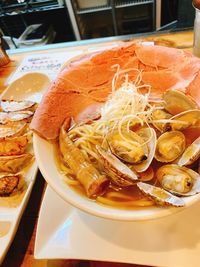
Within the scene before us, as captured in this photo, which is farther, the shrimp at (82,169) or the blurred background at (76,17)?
the blurred background at (76,17)

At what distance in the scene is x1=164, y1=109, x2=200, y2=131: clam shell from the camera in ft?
1.89

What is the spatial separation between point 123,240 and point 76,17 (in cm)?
244

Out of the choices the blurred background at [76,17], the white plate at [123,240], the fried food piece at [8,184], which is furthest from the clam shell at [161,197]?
the blurred background at [76,17]

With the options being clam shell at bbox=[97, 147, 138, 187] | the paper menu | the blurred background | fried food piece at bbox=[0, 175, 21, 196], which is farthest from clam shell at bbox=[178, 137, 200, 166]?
the blurred background

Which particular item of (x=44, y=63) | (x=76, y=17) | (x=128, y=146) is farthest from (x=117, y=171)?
(x=76, y=17)

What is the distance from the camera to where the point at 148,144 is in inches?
22.9

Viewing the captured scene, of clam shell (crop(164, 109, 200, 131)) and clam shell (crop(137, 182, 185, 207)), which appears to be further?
clam shell (crop(164, 109, 200, 131))

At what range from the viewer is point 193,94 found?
652mm

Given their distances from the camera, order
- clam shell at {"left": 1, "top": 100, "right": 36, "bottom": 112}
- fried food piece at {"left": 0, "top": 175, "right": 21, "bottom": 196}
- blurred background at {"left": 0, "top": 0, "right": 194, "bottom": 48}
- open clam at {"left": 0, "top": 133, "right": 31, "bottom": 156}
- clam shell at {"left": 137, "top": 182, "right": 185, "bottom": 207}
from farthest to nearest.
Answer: blurred background at {"left": 0, "top": 0, "right": 194, "bottom": 48} < clam shell at {"left": 1, "top": 100, "right": 36, "bottom": 112} < open clam at {"left": 0, "top": 133, "right": 31, "bottom": 156} < fried food piece at {"left": 0, "top": 175, "right": 21, "bottom": 196} < clam shell at {"left": 137, "top": 182, "right": 185, "bottom": 207}

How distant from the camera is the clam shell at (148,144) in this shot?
0.54 m

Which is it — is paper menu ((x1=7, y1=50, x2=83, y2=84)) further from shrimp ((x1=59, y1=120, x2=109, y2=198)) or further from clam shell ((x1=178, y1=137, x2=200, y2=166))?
clam shell ((x1=178, y1=137, x2=200, y2=166))

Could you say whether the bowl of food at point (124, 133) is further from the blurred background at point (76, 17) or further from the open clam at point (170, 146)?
the blurred background at point (76, 17)

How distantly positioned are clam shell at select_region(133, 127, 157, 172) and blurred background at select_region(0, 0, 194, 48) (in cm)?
199

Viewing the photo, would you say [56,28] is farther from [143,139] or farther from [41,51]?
[143,139]
